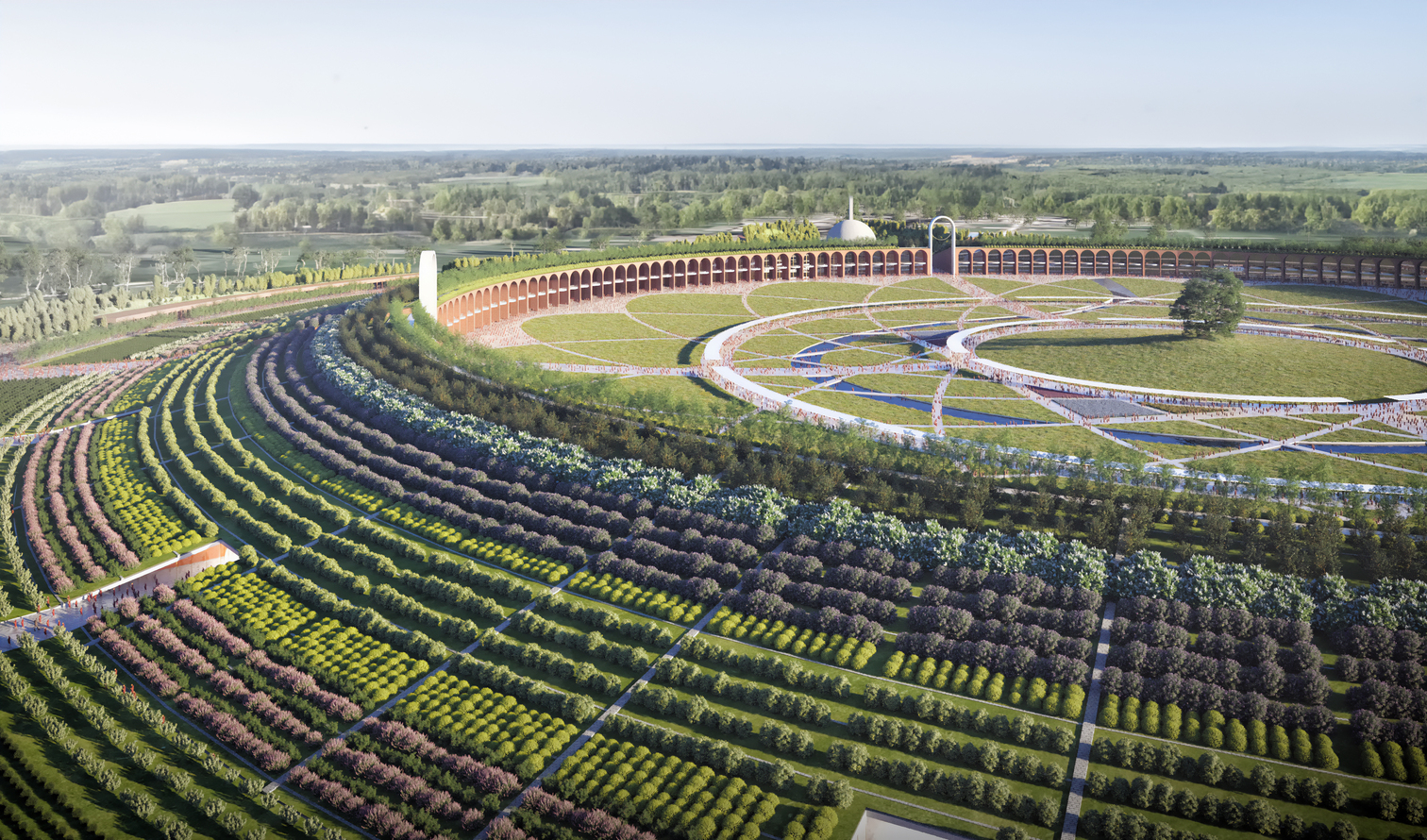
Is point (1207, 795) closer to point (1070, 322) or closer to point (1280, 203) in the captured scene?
point (1070, 322)

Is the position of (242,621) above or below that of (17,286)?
below

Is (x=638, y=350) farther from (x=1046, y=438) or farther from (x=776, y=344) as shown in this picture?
(x=1046, y=438)

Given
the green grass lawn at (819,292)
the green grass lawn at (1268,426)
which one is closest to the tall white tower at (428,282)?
the green grass lawn at (819,292)

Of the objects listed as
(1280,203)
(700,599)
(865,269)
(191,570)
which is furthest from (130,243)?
(1280,203)

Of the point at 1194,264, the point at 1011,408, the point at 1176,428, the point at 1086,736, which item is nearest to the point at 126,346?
the point at 1011,408

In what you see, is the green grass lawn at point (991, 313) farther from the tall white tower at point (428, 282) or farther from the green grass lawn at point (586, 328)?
the tall white tower at point (428, 282)

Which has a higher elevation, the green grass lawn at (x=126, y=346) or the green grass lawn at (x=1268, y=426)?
the green grass lawn at (x=126, y=346)
